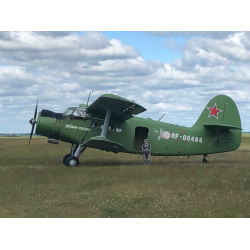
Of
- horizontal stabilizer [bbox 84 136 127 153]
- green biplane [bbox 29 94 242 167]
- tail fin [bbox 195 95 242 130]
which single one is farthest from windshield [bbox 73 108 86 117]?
tail fin [bbox 195 95 242 130]

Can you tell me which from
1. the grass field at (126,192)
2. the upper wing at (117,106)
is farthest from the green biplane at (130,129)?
the grass field at (126,192)

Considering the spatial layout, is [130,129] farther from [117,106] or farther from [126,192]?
[126,192]

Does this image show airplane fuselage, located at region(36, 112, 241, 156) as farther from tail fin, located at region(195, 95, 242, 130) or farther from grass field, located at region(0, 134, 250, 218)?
grass field, located at region(0, 134, 250, 218)

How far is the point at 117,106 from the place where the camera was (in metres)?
17.2

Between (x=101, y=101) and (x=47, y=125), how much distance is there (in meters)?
3.36

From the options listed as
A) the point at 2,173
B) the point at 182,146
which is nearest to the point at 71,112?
the point at 2,173

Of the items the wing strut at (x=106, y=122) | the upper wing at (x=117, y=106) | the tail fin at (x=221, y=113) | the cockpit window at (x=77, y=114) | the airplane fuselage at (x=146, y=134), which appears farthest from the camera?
the tail fin at (x=221, y=113)

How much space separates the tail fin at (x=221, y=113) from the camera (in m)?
20.9

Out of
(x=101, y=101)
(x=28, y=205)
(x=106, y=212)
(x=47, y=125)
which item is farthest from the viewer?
(x=47, y=125)

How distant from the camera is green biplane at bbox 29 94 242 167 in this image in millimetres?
17594

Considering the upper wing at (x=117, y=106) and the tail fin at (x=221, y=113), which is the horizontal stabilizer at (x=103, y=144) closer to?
the upper wing at (x=117, y=106)
